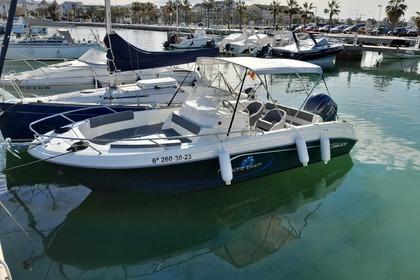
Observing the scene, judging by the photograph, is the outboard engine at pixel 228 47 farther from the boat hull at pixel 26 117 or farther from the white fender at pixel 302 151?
the white fender at pixel 302 151

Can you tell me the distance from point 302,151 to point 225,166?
6.38 ft

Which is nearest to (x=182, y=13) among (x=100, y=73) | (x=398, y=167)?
(x=100, y=73)

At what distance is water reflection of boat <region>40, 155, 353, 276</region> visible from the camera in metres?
5.91

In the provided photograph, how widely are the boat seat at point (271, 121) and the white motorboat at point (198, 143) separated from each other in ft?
0.05

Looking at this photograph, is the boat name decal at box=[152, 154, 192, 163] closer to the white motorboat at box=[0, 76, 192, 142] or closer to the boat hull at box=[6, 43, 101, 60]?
the white motorboat at box=[0, 76, 192, 142]

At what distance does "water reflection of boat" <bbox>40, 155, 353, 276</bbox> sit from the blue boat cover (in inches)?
190

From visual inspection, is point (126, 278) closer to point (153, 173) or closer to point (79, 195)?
point (153, 173)

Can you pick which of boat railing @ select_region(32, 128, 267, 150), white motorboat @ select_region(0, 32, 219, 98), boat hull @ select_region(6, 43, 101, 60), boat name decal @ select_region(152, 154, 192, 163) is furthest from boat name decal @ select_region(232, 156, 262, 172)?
boat hull @ select_region(6, 43, 101, 60)

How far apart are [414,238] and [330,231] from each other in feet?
4.86

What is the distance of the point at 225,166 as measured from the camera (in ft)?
21.5

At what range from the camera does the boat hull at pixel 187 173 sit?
641cm

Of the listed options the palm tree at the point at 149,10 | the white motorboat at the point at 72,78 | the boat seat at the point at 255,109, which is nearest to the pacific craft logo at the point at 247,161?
the boat seat at the point at 255,109

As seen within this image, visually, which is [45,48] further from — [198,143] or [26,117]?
[198,143]

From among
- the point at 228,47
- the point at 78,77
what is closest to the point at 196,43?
the point at 228,47
